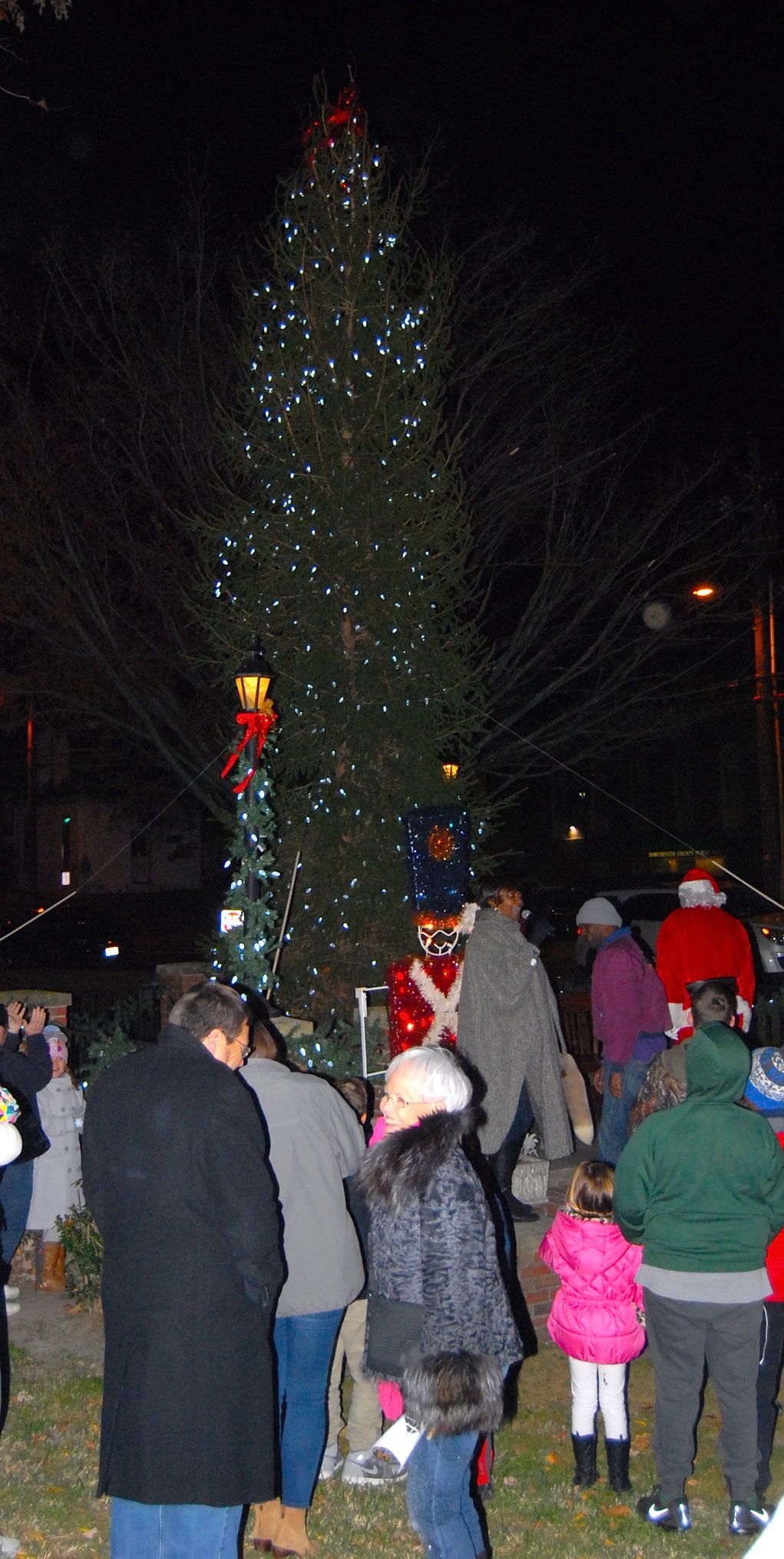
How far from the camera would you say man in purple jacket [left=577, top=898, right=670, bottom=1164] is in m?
7.77

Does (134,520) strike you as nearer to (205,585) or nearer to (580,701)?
(205,585)

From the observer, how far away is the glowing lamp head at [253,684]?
875cm

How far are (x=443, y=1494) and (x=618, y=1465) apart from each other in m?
1.54

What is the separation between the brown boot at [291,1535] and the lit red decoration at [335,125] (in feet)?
35.5

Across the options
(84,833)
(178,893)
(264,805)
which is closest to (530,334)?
(264,805)

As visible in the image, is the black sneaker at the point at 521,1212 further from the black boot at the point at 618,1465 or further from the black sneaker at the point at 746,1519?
the black sneaker at the point at 746,1519

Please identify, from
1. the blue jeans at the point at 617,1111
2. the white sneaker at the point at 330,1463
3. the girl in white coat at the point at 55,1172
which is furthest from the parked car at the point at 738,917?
the white sneaker at the point at 330,1463

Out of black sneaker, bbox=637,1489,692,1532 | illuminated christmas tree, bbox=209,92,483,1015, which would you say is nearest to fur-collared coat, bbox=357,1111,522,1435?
black sneaker, bbox=637,1489,692,1532

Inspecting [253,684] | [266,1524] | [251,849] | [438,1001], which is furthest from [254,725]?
[266,1524]

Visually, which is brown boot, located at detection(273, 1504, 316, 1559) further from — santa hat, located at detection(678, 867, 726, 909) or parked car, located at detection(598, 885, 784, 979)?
parked car, located at detection(598, 885, 784, 979)

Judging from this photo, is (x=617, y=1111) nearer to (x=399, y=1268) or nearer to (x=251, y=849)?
(x=251, y=849)

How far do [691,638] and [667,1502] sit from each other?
15.9 meters

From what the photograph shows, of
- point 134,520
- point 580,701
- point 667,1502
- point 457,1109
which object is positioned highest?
point 134,520

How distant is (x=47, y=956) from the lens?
90.2 ft
